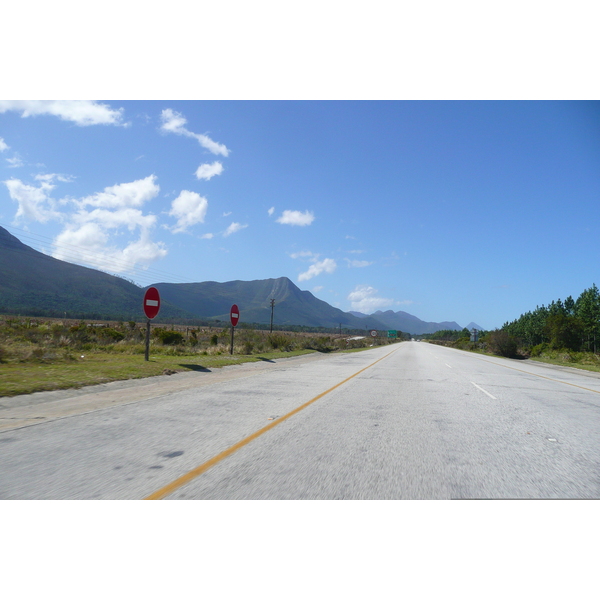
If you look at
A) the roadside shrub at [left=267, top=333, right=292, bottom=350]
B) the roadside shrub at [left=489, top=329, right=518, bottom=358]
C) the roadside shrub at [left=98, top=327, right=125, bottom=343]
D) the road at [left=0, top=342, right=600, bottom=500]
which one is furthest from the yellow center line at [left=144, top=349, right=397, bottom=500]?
the roadside shrub at [left=489, top=329, right=518, bottom=358]

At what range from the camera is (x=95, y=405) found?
8125 millimetres

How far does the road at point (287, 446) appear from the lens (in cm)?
419

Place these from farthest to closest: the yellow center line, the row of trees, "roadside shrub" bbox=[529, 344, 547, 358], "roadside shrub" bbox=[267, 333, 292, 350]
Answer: the row of trees < "roadside shrub" bbox=[529, 344, 547, 358] < "roadside shrub" bbox=[267, 333, 292, 350] < the yellow center line

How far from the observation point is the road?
4.19m

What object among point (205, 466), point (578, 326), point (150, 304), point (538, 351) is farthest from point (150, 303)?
point (578, 326)

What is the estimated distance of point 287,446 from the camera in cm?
570

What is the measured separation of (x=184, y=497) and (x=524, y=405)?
8.91 m

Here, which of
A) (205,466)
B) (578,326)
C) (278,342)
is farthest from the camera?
(578,326)

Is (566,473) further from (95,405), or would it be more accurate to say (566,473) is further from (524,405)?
(95,405)

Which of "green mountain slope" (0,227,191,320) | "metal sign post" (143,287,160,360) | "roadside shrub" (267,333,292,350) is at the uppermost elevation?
"green mountain slope" (0,227,191,320)

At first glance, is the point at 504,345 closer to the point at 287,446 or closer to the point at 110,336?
the point at 110,336

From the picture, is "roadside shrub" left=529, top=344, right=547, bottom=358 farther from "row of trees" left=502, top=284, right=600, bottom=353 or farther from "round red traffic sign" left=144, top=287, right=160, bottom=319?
"round red traffic sign" left=144, top=287, right=160, bottom=319

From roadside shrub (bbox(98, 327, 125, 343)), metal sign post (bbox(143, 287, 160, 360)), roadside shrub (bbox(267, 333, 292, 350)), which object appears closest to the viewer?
metal sign post (bbox(143, 287, 160, 360))
